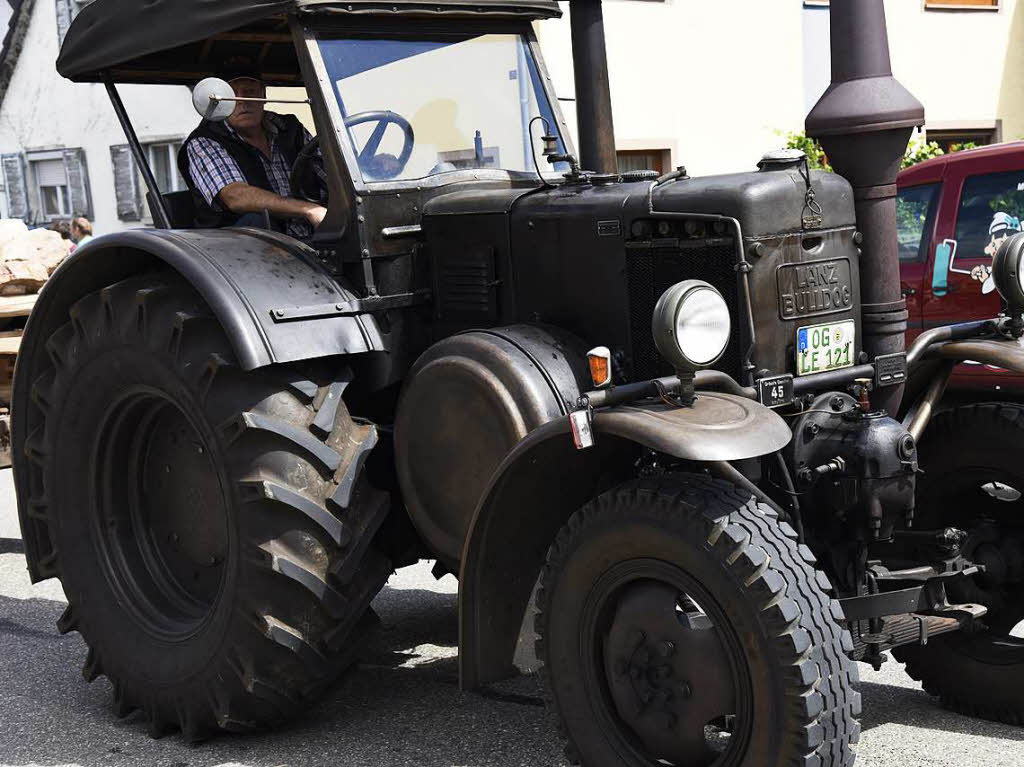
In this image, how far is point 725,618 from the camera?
3291 mm

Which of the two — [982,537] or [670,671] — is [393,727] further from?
[982,537]

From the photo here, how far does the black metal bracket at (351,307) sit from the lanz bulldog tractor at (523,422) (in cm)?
2

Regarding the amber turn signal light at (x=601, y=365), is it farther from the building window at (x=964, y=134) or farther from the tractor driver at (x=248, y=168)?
the building window at (x=964, y=134)

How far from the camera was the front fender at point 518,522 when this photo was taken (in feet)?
12.0

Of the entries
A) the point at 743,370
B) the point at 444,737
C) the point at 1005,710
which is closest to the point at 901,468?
the point at 743,370

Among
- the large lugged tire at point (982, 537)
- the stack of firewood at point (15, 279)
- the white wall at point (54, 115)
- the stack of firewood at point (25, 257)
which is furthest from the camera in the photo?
the white wall at point (54, 115)

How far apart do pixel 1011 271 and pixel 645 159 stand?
39.4ft

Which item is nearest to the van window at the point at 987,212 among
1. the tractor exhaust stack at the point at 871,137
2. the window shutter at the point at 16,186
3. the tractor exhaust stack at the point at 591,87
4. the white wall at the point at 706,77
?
the tractor exhaust stack at the point at 591,87

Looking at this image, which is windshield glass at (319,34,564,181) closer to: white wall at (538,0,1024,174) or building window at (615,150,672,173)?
white wall at (538,0,1024,174)

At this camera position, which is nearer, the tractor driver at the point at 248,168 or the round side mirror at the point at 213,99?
the round side mirror at the point at 213,99

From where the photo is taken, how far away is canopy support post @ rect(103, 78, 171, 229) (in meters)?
5.25

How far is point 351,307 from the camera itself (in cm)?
438

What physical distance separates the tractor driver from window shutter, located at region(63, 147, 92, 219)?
45.3ft

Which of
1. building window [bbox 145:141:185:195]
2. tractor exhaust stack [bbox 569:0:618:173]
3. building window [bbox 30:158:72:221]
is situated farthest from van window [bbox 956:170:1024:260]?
building window [bbox 30:158:72:221]
